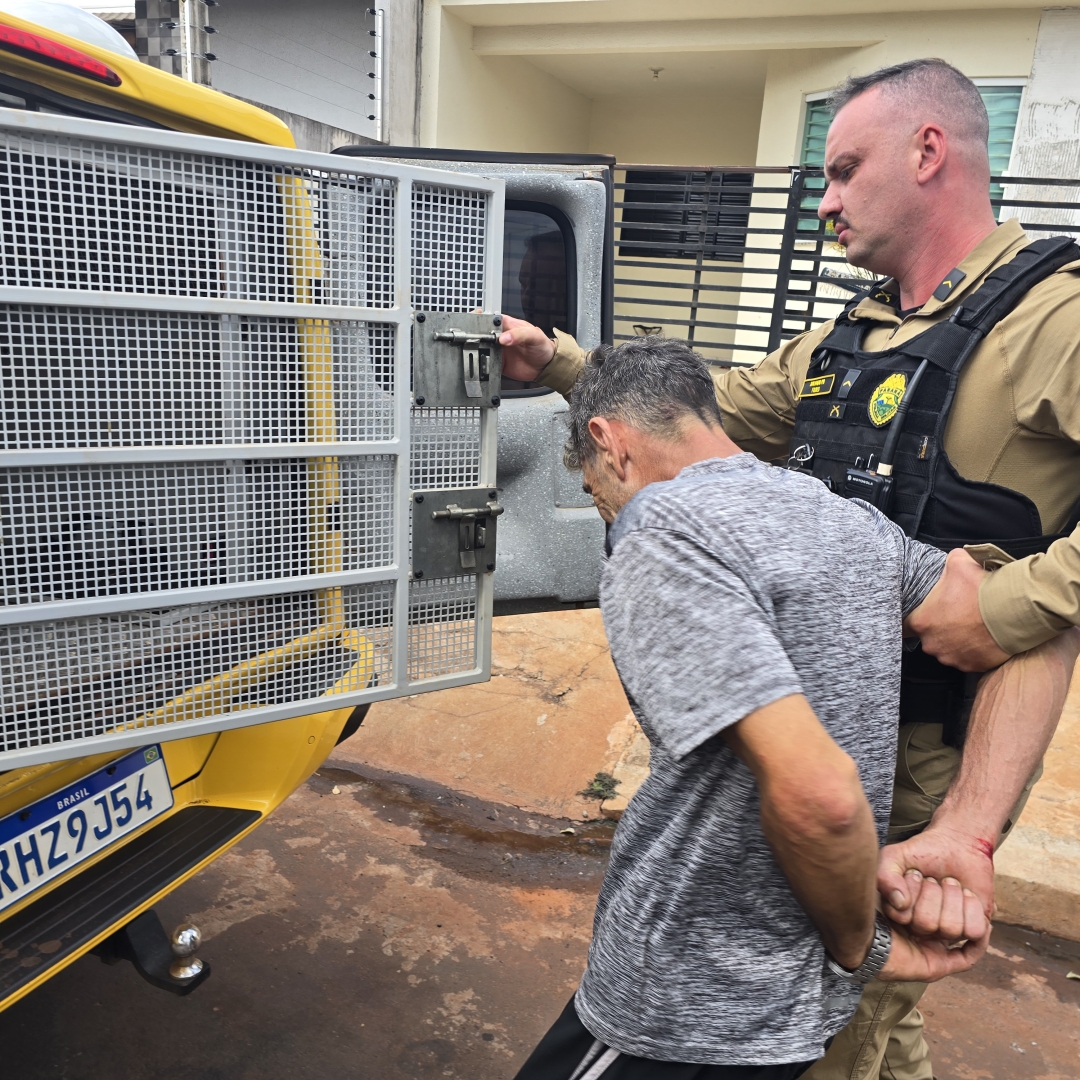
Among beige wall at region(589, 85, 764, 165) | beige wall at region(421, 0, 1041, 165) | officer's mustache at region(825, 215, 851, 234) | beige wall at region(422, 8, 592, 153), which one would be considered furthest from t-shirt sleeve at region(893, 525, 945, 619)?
beige wall at region(589, 85, 764, 165)

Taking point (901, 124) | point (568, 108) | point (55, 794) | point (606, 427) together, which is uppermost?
point (568, 108)

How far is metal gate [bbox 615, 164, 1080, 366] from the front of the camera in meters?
7.09

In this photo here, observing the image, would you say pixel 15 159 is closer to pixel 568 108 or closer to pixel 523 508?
pixel 523 508

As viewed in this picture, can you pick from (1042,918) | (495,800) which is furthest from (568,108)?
(1042,918)

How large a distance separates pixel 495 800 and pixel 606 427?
258cm

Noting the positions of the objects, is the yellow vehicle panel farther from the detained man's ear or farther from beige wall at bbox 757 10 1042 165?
beige wall at bbox 757 10 1042 165

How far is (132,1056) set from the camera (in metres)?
2.41

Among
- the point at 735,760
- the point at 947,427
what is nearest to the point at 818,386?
the point at 947,427

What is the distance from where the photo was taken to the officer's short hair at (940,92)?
1.86 metres

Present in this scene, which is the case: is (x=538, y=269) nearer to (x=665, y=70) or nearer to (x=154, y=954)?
(x=154, y=954)

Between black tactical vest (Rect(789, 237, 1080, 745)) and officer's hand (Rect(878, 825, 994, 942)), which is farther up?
black tactical vest (Rect(789, 237, 1080, 745))

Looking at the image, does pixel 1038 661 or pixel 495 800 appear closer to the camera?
pixel 1038 661

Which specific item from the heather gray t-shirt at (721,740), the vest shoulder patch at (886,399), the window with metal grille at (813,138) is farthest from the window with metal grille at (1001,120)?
the heather gray t-shirt at (721,740)

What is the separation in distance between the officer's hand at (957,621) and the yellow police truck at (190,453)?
0.92m
